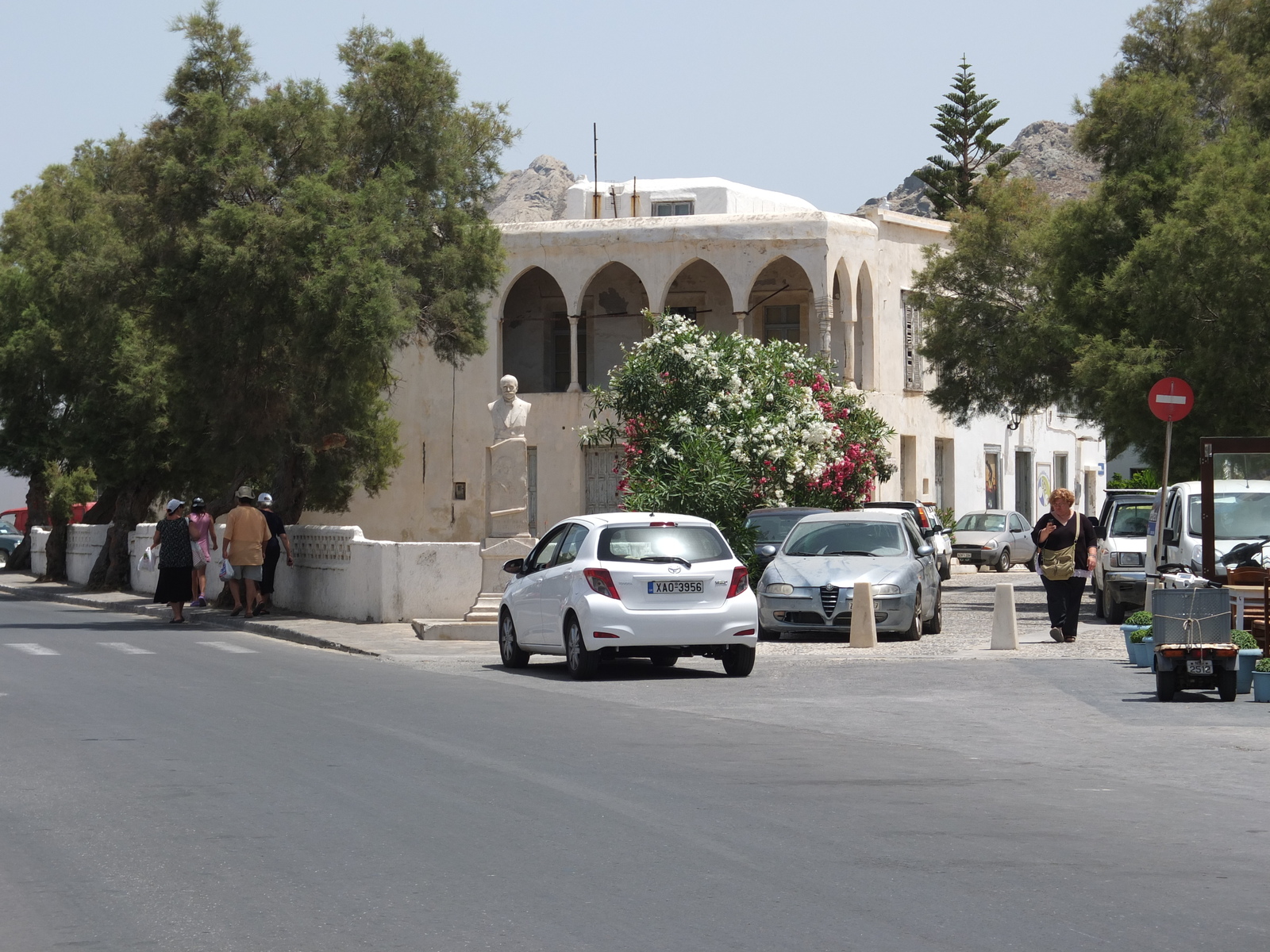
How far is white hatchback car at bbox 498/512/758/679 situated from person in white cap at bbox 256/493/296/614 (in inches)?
405

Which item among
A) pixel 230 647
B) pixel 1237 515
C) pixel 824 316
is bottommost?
pixel 230 647

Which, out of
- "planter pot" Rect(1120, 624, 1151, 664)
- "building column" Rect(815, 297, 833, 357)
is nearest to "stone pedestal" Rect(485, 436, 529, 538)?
"planter pot" Rect(1120, 624, 1151, 664)

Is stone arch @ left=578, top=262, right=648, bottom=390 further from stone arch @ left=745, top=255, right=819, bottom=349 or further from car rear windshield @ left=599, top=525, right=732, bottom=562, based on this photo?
car rear windshield @ left=599, top=525, right=732, bottom=562

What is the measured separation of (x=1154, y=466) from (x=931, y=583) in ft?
35.5

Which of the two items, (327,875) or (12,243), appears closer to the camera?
(327,875)

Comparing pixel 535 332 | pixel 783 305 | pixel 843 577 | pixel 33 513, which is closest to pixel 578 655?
pixel 843 577

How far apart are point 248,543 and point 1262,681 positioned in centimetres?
1638

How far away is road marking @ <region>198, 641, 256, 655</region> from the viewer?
20.6 m

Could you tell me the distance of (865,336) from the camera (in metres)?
44.1

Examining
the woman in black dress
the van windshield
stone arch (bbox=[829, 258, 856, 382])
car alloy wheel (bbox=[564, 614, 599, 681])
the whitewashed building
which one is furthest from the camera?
stone arch (bbox=[829, 258, 856, 382])

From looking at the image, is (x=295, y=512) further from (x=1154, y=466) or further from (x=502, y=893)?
(x=502, y=893)

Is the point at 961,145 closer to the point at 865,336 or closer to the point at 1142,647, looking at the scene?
the point at 865,336

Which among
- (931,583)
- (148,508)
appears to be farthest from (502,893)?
(148,508)

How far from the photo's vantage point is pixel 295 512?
31641 millimetres
